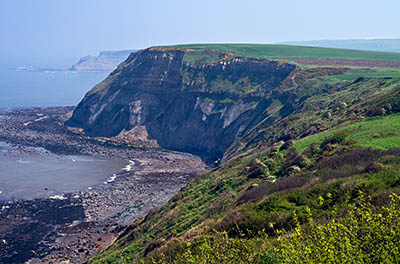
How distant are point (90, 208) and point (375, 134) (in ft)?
149

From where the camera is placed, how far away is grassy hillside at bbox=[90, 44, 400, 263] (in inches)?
492

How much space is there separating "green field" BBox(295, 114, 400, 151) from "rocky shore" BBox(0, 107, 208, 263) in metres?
30.9

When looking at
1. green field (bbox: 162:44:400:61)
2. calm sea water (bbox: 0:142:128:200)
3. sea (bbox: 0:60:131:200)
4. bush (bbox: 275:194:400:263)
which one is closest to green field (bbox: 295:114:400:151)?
bush (bbox: 275:194:400:263)

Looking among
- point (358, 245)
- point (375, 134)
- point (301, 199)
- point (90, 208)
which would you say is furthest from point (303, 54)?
point (358, 245)

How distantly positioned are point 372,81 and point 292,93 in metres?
19.2

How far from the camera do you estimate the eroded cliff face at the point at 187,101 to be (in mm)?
96625

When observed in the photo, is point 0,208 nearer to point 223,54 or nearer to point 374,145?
point 374,145

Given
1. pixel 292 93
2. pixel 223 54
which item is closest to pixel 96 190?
pixel 292 93

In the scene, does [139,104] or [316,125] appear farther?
[139,104]

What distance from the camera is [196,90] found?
109 metres

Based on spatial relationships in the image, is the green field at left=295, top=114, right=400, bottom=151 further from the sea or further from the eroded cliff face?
the sea

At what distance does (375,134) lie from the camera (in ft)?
115

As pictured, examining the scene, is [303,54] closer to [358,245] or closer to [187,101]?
[187,101]

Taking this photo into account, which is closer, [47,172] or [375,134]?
[375,134]
